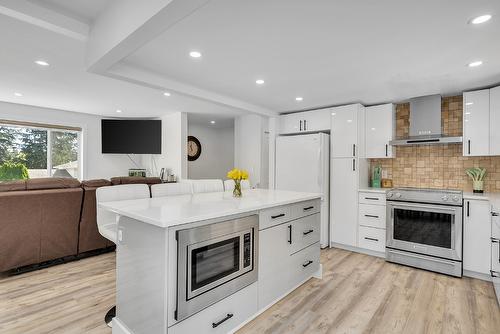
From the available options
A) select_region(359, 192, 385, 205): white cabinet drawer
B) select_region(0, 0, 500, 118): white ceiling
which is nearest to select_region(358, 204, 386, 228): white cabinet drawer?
select_region(359, 192, 385, 205): white cabinet drawer

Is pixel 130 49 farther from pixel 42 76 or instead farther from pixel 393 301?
A: pixel 393 301

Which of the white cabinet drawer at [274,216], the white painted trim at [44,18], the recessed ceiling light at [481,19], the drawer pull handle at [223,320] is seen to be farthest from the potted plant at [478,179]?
the white painted trim at [44,18]

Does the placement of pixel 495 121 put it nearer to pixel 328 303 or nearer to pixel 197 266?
pixel 328 303

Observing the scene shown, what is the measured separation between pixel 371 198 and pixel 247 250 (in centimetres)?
247

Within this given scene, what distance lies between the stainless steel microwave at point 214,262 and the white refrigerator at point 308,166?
86.7 inches

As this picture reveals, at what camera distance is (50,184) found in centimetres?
304

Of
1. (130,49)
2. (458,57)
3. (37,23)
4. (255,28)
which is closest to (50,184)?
(37,23)

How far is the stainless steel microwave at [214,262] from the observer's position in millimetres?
1487

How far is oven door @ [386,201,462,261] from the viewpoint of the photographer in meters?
2.95

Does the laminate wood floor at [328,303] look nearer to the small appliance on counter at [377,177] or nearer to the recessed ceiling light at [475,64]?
the small appliance on counter at [377,177]

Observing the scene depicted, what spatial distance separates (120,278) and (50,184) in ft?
6.53

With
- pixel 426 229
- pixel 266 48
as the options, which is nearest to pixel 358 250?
pixel 426 229

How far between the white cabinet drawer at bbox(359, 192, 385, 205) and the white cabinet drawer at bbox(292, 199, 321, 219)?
3.96 ft

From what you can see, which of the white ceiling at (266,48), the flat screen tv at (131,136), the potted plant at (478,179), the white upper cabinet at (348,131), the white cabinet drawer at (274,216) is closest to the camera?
the white ceiling at (266,48)
